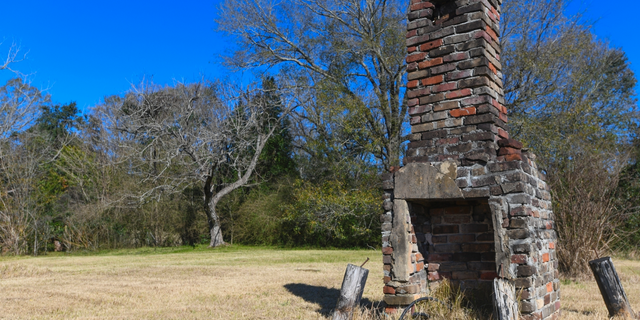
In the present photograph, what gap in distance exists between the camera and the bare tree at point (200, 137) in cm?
1806

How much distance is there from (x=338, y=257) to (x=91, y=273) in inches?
255

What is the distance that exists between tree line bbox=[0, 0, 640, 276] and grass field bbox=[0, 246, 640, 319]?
554cm

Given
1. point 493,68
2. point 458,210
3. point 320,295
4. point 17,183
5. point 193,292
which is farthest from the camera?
point 17,183

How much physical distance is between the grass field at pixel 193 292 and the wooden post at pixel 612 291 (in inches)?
7.3

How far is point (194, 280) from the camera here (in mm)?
8664

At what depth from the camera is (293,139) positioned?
22406 mm

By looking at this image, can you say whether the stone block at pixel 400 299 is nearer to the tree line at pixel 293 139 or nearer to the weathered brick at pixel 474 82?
the weathered brick at pixel 474 82

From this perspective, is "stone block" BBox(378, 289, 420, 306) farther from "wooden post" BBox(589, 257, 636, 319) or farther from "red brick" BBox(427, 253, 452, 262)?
"wooden post" BBox(589, 257, 636, 319)

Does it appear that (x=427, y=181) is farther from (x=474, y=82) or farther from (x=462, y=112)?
(x=474, y=82)

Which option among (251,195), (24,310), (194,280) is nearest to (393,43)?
(251,195)

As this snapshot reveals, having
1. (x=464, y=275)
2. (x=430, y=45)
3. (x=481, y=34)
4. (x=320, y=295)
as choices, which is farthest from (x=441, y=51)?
(x=320, y=295)

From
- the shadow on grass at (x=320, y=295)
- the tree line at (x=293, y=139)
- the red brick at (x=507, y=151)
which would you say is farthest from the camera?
the tree line at (x=293, y=139)

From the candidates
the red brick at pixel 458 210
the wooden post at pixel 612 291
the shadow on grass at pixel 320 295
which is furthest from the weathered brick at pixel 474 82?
the shadow on grass at pixel 320 295

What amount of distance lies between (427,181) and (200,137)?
1505 cm
